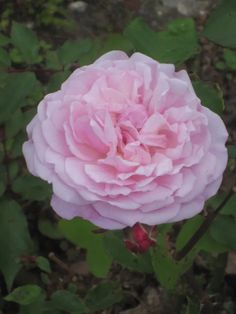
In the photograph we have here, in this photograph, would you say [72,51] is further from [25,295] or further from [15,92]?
[25,295]

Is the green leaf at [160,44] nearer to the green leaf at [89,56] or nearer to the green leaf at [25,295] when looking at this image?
the green leaf at [89,56]

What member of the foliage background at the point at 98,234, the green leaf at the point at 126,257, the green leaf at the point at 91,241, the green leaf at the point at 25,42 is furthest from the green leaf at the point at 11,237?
the green leaf at the point at 25,42

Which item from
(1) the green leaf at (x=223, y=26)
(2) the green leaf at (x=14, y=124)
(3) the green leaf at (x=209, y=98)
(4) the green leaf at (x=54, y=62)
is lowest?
(2) the green leaf at (x=14, y=124)

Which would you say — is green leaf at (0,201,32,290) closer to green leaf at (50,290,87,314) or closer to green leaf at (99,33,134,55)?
green leaf at (50,290,87,314)

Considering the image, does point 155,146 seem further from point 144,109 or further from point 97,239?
point 97,239

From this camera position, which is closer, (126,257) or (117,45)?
(126,257)

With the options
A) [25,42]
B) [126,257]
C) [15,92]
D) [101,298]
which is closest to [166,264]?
[126,257]

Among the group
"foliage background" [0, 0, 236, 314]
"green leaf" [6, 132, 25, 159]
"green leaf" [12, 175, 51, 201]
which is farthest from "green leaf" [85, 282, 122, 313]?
"green leaf" [6, 132, 25, 159]
